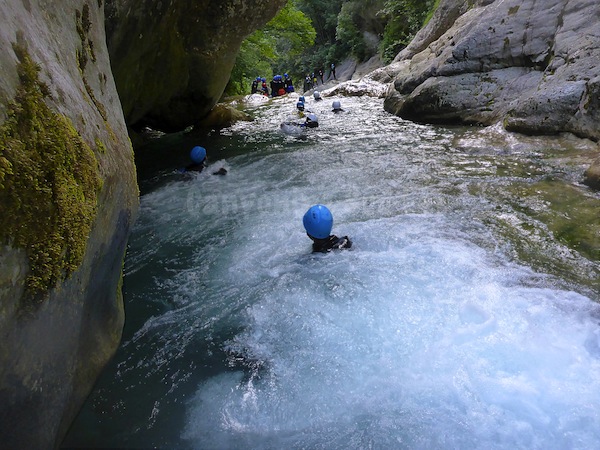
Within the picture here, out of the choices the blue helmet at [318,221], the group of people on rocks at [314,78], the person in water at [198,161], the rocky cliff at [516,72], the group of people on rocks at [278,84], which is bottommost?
the group of people on rocks at [314,78]

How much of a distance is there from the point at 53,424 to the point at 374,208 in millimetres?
5657

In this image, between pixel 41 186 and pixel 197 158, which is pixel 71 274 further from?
pixel 197 158

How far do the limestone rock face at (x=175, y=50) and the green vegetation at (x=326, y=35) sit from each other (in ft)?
24.1

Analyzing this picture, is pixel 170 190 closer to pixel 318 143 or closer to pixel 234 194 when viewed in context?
pixel 234 194

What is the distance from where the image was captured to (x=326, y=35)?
4497 cm

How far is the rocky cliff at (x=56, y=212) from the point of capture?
6.30 ft

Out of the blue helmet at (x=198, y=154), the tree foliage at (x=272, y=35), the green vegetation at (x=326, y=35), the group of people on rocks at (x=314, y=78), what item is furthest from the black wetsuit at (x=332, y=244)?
the group of people on rocks at (x=314, y=78)

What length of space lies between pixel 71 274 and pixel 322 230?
141 inches

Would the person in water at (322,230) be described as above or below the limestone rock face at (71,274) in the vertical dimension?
below

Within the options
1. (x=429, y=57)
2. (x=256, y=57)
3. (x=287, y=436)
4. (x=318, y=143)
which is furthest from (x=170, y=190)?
(x=256, y=57)

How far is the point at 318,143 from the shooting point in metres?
12.2

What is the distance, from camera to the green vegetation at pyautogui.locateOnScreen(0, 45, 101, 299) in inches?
74.7

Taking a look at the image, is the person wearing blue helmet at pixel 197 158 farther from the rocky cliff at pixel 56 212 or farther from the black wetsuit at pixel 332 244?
the rocky cliff at pixel 56 212

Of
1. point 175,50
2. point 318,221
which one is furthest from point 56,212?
point 175,50
